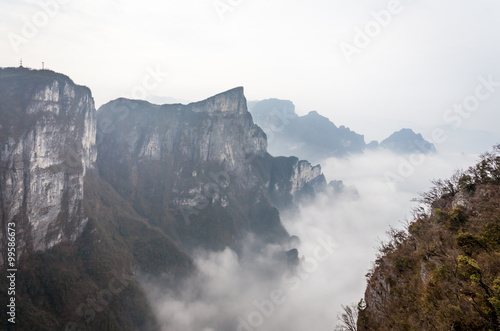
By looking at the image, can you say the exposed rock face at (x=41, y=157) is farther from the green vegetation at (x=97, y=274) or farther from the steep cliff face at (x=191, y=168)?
the steep cliff face at (x=191, y=168)

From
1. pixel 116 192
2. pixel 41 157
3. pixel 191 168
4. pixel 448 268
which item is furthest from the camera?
pixel 191 168

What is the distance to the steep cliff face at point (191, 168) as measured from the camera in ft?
384

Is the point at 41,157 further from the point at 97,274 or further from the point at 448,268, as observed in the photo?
the point at 448,268

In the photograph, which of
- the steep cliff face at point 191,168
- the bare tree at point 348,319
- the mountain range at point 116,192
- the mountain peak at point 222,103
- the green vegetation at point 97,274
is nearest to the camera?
the bare tree at point 348,319

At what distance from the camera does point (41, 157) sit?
220 feet

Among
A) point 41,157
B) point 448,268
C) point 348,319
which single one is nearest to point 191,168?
point 41,157

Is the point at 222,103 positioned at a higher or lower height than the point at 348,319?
higher

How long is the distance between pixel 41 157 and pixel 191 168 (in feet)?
220

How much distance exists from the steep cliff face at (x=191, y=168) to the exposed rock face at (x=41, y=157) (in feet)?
123

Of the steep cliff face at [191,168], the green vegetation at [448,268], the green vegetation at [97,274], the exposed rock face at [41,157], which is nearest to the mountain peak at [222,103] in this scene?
the steep cliff face at [191,168]

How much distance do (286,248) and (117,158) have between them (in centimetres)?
10144

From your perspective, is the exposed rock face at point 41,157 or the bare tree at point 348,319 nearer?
the bare tree at point 348,319

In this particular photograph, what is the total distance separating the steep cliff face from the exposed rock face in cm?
3764

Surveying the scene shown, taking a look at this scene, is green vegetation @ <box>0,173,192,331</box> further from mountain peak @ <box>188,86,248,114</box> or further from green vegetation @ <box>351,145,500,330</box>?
green vegetation @ <box>351,145,500,330</box>
